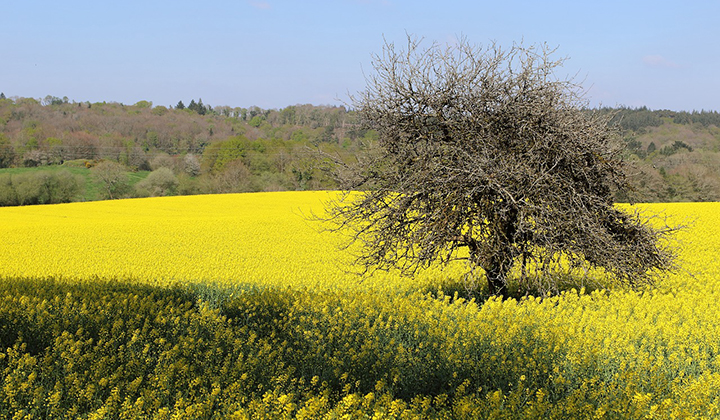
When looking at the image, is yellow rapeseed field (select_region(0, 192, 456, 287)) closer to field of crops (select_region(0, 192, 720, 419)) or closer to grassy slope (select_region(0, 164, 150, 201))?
field of crops (select_region(0, 192, 720, 419))

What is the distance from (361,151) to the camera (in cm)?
1173

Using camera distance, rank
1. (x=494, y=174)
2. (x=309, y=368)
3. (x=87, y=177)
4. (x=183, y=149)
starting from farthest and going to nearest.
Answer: (x=183, y=149) → (x=87, y=177) → (x=494, y=174) → (x=309, y=368)

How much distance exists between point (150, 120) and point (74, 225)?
58.9m

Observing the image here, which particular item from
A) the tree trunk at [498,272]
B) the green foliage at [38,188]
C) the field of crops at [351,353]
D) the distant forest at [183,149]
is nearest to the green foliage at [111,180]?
the distant forest at [183,149]

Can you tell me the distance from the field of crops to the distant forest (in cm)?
2956

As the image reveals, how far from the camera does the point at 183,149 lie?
78.8 m

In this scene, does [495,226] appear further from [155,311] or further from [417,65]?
[155,311]

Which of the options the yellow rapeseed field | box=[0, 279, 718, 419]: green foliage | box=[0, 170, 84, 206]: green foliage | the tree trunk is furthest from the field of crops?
box=[0, 170, 84, 206]: green foliage

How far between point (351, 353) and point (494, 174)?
468 centimetres

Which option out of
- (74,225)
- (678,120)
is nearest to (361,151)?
(74,225)

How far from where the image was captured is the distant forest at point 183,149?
5059 centimetres

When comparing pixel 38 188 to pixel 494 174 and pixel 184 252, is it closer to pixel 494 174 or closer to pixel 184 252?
pixel 184 252

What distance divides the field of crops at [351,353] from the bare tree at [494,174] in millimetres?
1115

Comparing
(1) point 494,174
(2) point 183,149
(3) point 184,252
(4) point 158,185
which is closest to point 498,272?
(1) point 494,174
